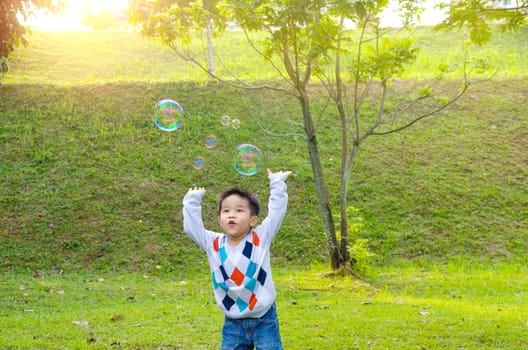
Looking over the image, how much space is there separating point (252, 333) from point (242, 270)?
0.42m

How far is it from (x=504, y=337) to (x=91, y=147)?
42.0 ft

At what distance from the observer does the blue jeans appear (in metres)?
4.13

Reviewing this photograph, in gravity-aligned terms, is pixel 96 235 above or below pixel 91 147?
below

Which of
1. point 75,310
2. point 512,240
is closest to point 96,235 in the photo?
point 75,310

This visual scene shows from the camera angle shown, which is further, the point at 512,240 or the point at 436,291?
the point at 512,240

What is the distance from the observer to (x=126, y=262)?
13383 mm

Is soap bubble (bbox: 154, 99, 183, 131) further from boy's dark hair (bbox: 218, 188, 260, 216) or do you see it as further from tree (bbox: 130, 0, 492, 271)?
boy's dark hair (bbox: 218, 188, 260, 216)

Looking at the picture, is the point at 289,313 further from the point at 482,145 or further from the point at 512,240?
the point at 482,145

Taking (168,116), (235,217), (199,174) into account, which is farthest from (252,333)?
(199,174)

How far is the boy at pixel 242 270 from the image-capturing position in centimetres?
413

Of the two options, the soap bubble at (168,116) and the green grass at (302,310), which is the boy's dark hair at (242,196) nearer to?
the green grass at (302,310)

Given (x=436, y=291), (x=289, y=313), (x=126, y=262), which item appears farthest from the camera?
(x=126, y=262)

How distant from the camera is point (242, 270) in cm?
416

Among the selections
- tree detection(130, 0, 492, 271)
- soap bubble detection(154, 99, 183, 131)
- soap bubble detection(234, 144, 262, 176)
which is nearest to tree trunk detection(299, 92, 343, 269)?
tree detection(130, 0, 492, 271)
